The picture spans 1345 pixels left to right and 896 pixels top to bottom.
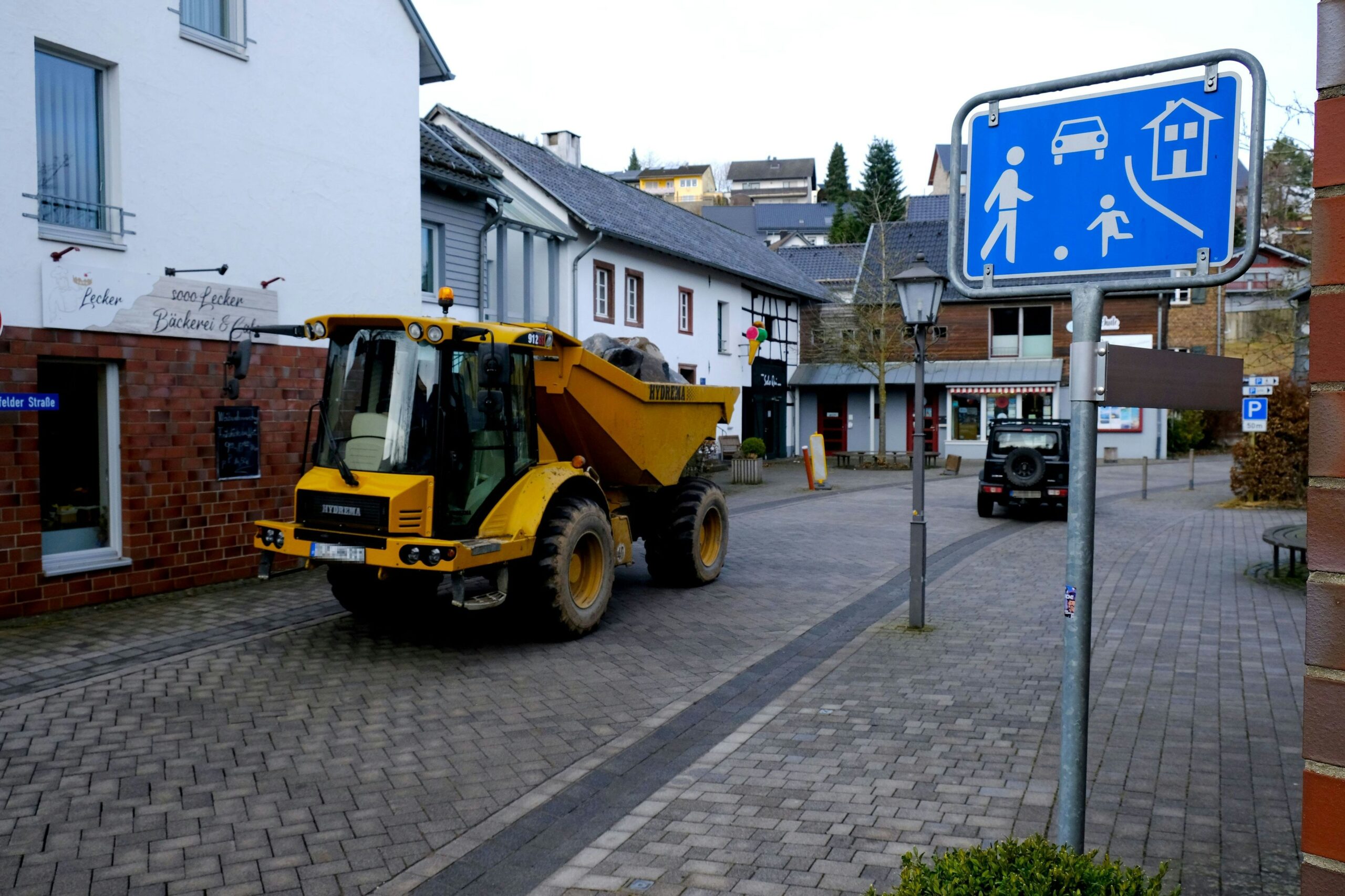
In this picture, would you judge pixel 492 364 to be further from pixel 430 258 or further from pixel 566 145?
pixel 566 145

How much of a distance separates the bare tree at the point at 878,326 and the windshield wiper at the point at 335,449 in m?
26.4

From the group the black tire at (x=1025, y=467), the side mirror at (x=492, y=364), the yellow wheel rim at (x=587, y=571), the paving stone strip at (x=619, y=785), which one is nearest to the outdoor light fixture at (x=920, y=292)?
the paving stone strip at (x=619, y=785)

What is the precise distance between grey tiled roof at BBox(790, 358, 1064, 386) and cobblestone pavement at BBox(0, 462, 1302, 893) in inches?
1084

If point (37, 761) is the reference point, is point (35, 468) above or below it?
above

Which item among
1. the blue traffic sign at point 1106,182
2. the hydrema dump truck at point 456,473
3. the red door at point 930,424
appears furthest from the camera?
the red door at point 930,424

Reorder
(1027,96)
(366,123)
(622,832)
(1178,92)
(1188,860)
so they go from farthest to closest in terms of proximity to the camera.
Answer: (366,123), (622,832), (1188,860), (1027,96), (1178,92)

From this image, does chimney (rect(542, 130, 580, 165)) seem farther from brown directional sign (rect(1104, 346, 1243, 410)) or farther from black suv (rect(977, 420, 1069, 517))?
brown directional sign (rect(1104, 346, 1243, 410))

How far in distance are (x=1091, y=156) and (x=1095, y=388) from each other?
67cm

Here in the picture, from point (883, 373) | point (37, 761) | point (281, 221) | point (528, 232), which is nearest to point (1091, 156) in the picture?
point (37, 761)

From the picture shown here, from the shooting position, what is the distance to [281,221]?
12.3 meters

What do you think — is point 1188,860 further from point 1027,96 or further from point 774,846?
point 1027,96

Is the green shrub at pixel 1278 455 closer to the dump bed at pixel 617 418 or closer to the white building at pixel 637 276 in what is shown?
the dump bed at pixel 617 418

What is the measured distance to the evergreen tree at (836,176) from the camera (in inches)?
3996

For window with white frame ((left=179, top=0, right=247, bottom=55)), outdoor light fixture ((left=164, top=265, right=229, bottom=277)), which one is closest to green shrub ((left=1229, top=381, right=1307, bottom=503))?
outdoor light fixture ((left=164, top=265, right=229, bottom=277))
